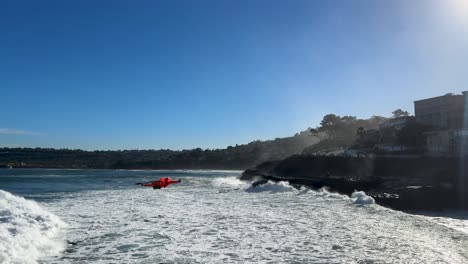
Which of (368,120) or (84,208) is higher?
(368,120)

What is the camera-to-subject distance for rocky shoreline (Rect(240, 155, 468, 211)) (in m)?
20.3

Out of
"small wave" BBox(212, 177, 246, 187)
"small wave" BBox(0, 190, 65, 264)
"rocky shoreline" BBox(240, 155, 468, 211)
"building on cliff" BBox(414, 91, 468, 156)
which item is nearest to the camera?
"small wave" BBox(0, 190, 65, 264)

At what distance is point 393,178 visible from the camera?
3441cm

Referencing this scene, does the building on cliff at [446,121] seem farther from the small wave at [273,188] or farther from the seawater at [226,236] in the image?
the seawater at [226,236]

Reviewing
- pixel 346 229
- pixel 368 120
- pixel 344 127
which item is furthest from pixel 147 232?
pixel 368 120

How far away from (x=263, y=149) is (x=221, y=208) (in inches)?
4903

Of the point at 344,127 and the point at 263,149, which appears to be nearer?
the point at 344,127

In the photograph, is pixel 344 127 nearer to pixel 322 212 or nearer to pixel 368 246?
pixel 322 212

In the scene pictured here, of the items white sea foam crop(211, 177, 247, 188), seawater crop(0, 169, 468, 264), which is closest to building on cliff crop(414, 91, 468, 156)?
white sea foam crop(211, 177, 247, 188)

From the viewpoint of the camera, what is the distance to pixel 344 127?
282 feet

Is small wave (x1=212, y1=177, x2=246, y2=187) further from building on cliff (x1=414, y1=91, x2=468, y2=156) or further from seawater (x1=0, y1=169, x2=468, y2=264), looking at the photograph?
seawater (x1=0, y1=169, x2=468, y2=264)

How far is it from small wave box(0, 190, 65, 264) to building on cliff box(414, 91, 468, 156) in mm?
35730

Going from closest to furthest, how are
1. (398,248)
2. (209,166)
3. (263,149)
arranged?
(398,248) < (209,166) < (263,149)

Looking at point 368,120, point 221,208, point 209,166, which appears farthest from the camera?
point 209,166
